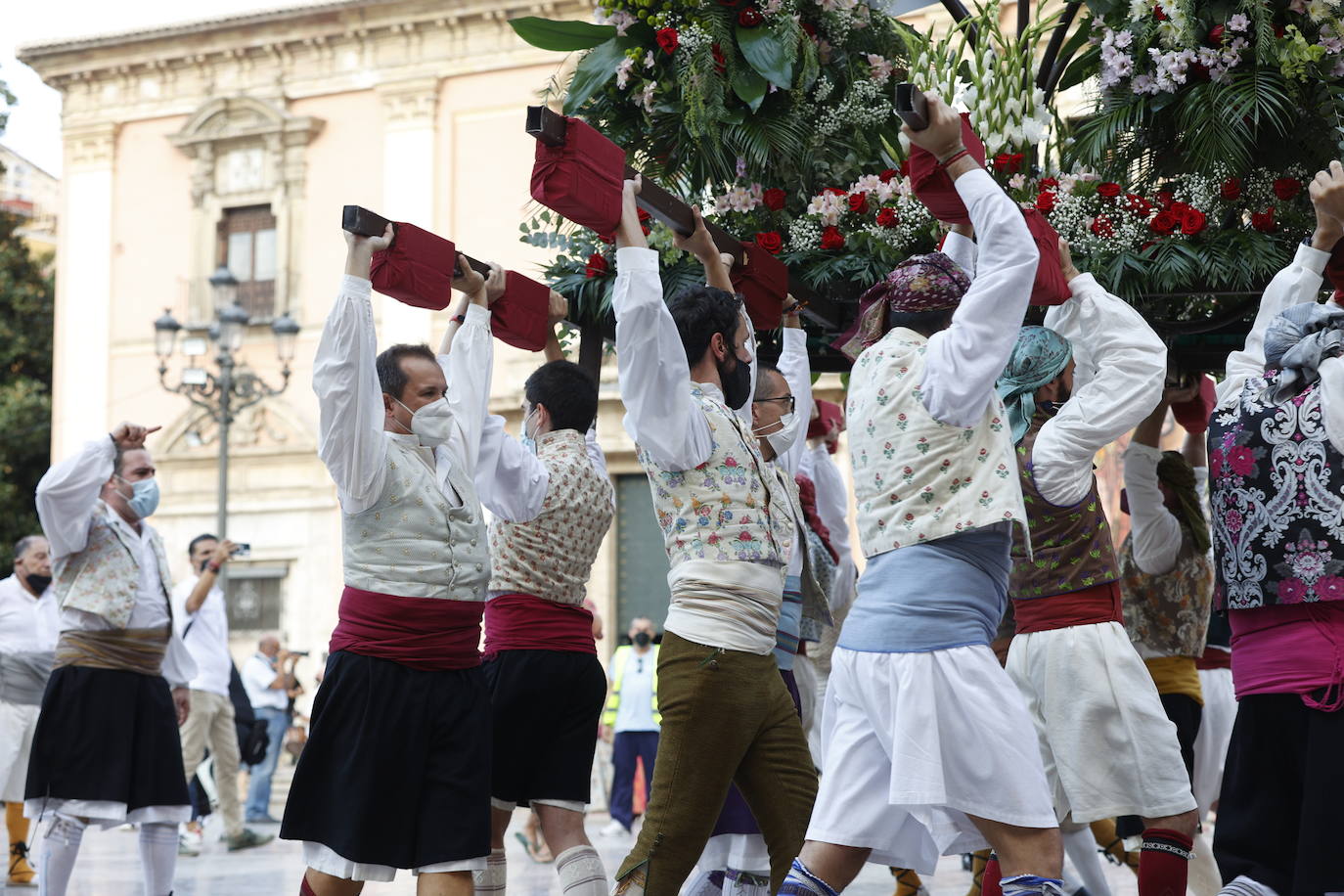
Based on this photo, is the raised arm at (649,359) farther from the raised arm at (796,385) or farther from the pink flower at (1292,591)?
the pink flower at (1292,591)

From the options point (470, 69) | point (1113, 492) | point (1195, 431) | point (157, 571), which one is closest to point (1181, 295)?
point (1195, 431)

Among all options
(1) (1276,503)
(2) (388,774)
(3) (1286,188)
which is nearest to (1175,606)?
(3) (1286,188)

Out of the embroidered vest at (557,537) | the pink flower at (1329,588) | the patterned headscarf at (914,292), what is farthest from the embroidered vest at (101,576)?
the pink flower at (1329,588)

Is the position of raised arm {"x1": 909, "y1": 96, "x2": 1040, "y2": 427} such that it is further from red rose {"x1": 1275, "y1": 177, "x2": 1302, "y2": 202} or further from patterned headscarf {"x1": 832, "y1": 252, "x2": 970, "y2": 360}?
red rose {"x1": 1275, "y1": 177, "x2": 1302, "y2": 202}

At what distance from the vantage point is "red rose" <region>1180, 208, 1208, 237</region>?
5023 millimetres

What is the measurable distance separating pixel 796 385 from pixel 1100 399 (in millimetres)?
1071

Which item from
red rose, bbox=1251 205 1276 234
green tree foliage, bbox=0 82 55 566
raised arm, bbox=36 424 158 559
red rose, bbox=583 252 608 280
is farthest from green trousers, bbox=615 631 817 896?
green tree foliage, bbox=0 82 55 566

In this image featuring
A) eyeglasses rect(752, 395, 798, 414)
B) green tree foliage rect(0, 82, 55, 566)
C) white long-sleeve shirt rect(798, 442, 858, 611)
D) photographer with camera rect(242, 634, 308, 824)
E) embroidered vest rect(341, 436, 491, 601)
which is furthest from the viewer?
green tree foliage rect(0, 82, 55, 566)

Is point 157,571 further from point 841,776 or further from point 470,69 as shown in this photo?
point 470,69

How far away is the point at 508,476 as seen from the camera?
473 centimetres

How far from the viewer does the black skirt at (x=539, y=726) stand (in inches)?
186

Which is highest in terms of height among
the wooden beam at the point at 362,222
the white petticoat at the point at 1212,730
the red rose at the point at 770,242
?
the red rose at the point at 770,242

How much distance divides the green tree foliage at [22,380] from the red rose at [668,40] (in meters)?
20.0

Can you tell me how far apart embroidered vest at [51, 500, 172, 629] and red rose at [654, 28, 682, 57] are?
9.81ft
